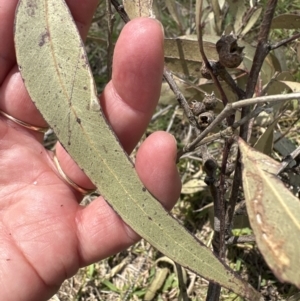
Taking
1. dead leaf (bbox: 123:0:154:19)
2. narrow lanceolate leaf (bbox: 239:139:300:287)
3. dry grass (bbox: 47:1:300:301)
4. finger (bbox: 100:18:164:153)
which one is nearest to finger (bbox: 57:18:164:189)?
finger (bbox: 100:18:164:153)

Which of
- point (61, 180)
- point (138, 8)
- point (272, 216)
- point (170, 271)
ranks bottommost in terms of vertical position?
point (170, 271)

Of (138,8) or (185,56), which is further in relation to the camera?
(185,56)

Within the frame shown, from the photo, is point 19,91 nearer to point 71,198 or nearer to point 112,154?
point 71,198

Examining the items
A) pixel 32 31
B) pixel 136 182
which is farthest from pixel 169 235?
pixel 32 31

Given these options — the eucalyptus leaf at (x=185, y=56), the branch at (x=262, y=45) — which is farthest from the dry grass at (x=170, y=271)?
the branch at (x=262, y=45)

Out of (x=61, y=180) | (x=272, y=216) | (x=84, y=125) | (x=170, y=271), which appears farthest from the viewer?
(x=170, y=271)

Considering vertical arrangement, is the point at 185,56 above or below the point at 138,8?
below

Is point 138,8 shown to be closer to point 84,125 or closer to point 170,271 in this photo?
point 84,125

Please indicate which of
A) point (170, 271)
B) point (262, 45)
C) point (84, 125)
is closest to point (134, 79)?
point (84, 125)
